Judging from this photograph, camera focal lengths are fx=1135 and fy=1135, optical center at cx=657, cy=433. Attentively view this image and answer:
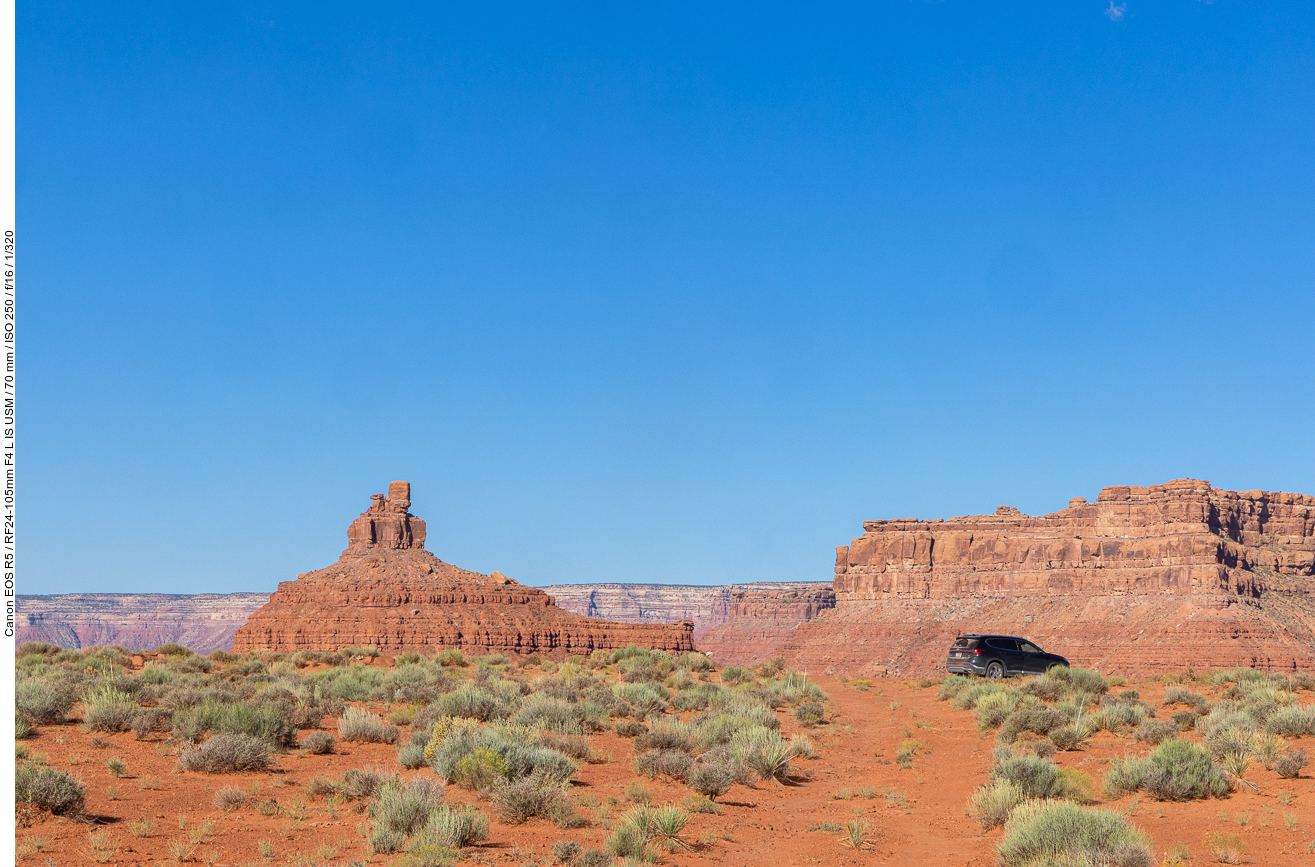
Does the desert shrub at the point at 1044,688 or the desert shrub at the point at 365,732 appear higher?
the desert shrub at the point at 365,732

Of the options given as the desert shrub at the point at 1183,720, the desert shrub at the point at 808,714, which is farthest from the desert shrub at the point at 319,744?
the desert shrub at the point at 1183,720

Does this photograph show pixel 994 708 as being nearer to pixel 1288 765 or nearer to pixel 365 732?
pixel 1288 765

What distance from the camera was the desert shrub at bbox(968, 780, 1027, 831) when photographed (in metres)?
13.5

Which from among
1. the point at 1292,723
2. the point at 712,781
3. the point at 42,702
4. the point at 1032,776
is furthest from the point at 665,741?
the point at 1292,723

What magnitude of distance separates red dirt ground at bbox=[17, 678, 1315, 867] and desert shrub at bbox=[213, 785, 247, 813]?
0.16 metres

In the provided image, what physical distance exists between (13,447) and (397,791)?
18.4 feet

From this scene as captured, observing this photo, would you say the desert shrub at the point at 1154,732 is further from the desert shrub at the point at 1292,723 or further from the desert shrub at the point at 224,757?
the desert shrub at the point at 224,757

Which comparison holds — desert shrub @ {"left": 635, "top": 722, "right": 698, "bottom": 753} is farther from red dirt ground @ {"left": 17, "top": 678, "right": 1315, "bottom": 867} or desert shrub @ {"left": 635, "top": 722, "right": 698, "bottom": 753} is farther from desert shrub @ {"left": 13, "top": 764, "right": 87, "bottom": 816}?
desert shrub @ {"left": 13, "top": 764, "right": 87, "bottom": 816}

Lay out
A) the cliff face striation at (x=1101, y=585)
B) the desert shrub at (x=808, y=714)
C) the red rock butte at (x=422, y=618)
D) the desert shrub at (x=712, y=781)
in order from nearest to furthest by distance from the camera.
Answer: the desert shrub at (x=712, y=781) → the desert shrub at (x=808, y=714) → the red rock butte at (x=422, y=618) → the cliff face striation at (x=1101, y=585)

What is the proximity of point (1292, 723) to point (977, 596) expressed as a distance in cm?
12757

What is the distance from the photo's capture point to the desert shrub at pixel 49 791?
38.2ft

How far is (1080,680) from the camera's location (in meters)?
26.9

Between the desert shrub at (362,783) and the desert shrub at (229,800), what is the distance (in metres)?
1.15

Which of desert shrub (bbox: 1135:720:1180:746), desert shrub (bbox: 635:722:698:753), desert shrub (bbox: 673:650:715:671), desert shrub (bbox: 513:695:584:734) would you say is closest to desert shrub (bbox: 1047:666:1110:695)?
desert shrub (bbox: 1135:720:1180:746)
